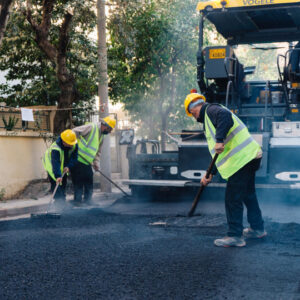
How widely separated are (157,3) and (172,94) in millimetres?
2771

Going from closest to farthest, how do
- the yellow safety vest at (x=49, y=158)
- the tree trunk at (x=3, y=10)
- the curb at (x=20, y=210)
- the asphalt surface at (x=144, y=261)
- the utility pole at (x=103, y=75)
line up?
the asphalt surface at (x=144, y=261) < the yellow safety vest at (x=49, y=158) < the curb at (x=20, y=210) < the tree trunk at (x=3, y=10) < the utility pole at (x=103, y=75)

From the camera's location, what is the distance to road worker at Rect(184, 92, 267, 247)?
188 inches

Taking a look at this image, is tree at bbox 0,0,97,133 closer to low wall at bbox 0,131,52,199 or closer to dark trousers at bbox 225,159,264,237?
low wall at bbox 0,131,52,199

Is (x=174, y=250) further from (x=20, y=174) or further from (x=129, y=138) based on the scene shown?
(x=20, y=174)

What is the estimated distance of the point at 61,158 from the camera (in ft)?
25.8

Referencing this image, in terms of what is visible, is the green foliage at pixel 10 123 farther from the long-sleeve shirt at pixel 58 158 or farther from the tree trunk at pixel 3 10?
the long-sleeve shirt at pixel 58 158

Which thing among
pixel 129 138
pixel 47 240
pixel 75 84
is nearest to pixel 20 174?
pixel 75 84

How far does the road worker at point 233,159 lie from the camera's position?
4.79 meters

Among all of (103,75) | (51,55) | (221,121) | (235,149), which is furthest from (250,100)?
(51,55)

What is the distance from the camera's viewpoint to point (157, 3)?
14.1 m

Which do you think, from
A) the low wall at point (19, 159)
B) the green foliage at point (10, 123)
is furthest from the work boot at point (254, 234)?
the green foliage at point (10, 123)

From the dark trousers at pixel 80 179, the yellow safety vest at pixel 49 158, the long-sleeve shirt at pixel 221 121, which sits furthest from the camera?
the dark trousers at pixel 80 179

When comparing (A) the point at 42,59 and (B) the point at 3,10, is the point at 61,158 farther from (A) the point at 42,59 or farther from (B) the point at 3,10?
(A) the point at 42,59

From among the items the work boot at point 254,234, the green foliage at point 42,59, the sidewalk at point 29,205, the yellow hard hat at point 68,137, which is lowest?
the sidewalk at point 29,205
